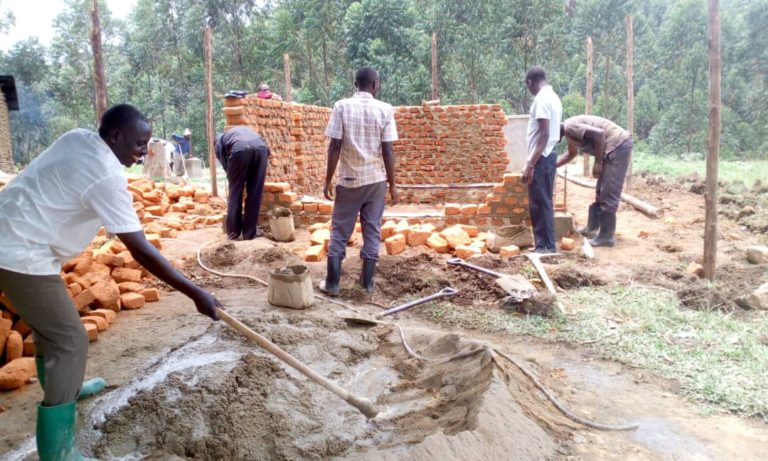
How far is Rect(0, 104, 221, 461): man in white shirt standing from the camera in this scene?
2166 mm

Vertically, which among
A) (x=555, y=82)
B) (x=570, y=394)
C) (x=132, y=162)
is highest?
(x=555, y=82)

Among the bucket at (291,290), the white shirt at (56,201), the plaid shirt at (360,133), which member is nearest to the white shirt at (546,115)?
the plaid shirt at (360,133)

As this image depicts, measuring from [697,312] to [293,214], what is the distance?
15.1 ft

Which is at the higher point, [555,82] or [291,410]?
[555,82]

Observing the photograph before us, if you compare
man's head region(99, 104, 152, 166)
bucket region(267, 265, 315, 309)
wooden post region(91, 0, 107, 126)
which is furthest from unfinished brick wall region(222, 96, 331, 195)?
man's head region(99, 104, 152, 166)

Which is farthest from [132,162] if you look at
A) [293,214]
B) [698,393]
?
[293,214]

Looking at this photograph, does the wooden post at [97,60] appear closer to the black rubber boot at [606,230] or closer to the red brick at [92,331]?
the red brick at [92,331]

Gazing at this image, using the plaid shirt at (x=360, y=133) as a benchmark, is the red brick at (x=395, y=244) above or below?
below

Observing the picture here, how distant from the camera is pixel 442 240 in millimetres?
5957

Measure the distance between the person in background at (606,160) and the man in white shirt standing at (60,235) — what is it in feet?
16.6

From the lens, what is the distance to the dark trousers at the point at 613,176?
20.8ft

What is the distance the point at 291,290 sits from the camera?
4.27m

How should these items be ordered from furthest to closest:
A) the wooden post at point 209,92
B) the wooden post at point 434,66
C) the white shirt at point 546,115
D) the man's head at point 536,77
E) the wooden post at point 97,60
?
1. the wooden post at point 434,66
2. the wooden post at point 209,92
3. the wooden post at point 97,60
4. the man's head at point 536,77
5. the white shirt at point 546,115

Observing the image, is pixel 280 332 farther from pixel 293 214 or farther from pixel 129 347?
pixel 293 214
